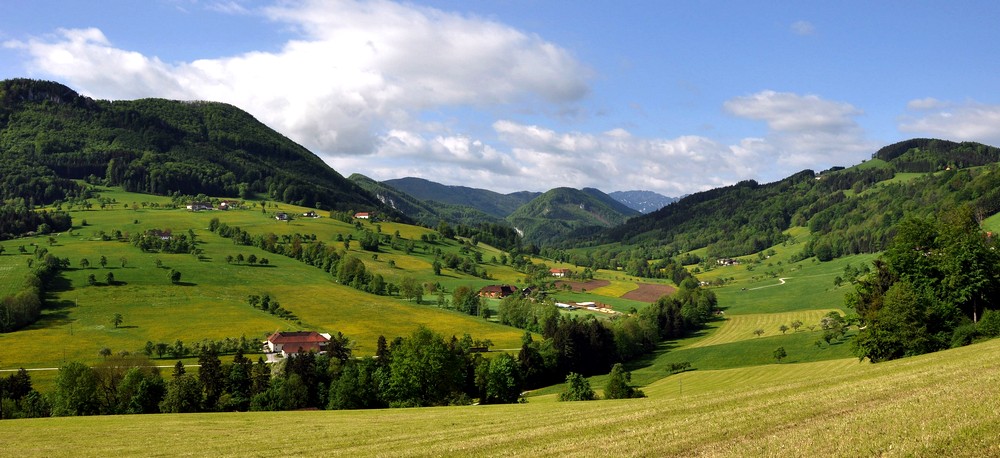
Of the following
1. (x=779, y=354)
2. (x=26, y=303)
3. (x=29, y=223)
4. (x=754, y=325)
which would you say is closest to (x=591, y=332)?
(x=779, y=354)

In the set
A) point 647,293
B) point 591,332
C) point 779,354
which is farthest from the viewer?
point 647,293

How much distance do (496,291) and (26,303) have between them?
324ft

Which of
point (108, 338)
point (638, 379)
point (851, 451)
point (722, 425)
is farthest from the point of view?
point (108, 338)

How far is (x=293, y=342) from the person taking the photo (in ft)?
328

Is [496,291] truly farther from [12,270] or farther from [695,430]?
[695,430]

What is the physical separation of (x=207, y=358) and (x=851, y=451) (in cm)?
7049

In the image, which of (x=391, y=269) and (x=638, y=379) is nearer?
(x=638, y=379)

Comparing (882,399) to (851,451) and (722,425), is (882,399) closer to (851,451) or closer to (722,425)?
(722,425)

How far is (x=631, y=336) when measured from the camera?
116 m

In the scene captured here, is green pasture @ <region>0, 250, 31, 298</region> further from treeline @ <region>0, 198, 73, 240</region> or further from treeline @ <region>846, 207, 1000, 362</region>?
treeline @ <region>846, 207, 1000, 362</region>

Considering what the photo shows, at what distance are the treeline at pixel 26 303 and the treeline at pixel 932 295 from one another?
124695mm

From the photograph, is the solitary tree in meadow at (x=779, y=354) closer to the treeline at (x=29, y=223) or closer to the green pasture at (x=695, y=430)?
the green pasture at (x=695, y=430)

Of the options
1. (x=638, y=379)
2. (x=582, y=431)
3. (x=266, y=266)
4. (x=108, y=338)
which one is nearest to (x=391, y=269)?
(x=266, y=266)

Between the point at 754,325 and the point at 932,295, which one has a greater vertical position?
the point at 932,295
